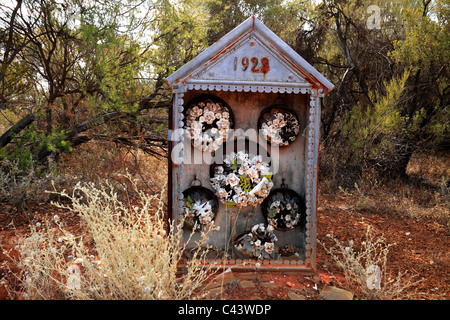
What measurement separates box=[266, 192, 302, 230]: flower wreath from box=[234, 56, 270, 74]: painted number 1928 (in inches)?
54.1

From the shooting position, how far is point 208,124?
3.78 m

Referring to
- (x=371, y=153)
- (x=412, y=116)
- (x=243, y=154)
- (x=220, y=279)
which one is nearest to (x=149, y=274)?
(x=220, y=279)

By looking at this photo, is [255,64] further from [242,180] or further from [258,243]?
[258,243]

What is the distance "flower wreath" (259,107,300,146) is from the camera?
12.4ft

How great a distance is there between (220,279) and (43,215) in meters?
3.00

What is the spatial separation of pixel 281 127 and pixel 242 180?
0.71 metres

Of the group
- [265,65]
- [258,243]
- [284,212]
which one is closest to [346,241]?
[284,212]

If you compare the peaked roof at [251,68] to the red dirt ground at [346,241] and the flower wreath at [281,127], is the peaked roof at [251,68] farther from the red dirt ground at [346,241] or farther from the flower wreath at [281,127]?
the red dirt ground at [346,241]

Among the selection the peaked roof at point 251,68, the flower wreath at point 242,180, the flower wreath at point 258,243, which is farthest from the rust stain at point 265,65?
the flower wreath at point 258,243

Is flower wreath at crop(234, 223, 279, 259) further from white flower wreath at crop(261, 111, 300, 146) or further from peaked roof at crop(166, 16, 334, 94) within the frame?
peaked roof at crop(166, 16, 334, 94)

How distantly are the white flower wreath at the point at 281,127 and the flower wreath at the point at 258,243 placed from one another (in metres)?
0.95

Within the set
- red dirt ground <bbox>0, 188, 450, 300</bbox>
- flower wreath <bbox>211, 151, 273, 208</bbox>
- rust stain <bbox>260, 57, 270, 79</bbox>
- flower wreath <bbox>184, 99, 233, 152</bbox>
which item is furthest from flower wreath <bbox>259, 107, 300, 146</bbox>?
red dirt ground <bbox>0, 188, 450, 300</bbox>

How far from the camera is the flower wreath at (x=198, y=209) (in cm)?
365

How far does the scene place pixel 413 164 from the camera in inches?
320
